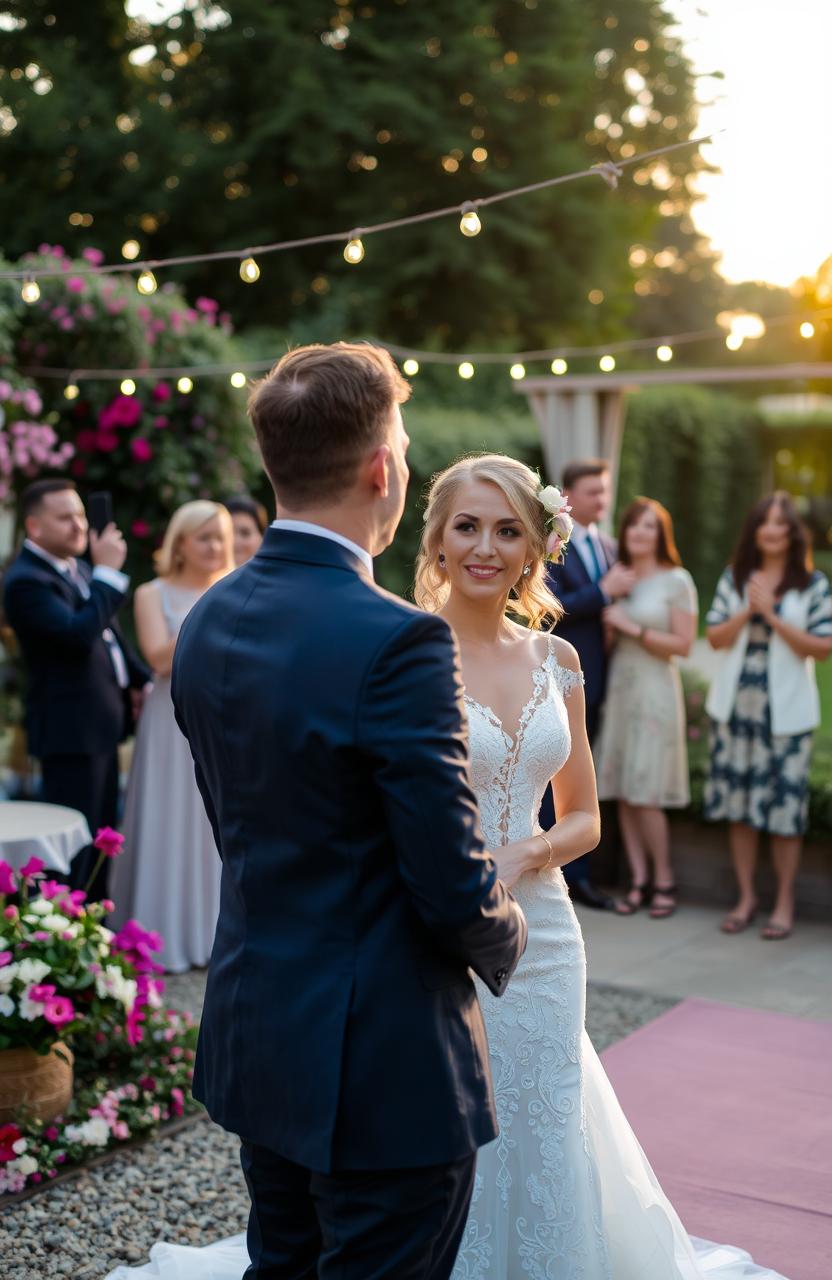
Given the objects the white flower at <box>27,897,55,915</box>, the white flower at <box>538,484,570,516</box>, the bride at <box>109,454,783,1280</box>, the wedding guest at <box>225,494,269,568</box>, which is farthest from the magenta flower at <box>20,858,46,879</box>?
the wedding guest at <box>225,494,269,568</box>

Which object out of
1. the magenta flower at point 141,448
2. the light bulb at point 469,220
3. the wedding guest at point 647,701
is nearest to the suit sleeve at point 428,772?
the light bulb at point 469,220

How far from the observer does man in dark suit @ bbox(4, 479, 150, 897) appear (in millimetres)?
5156

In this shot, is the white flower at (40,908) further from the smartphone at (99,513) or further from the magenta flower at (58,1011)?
the smartphone at (99,513)

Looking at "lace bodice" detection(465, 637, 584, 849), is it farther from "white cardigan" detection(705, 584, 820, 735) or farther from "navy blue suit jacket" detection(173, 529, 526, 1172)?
"white cardigan" detection(705, 584, 820, 735)

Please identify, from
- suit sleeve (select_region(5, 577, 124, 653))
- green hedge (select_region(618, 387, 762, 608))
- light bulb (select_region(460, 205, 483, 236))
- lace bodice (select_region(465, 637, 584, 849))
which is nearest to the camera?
lace bodice (select_region(465, 637, 584, 849))

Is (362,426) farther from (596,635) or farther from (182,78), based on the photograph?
(182,78)

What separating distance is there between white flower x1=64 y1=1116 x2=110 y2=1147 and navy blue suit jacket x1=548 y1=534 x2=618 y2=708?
3283 millimetres

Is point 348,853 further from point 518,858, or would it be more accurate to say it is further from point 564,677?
point 564,677

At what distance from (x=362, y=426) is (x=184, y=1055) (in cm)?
304

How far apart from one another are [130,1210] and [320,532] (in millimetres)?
2444

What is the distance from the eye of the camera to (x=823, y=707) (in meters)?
11.7

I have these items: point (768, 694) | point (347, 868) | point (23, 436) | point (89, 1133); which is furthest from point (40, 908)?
point (768, 694)

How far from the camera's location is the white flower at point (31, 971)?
3684 mm

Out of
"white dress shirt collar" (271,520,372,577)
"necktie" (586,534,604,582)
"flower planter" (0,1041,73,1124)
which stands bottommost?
"flower planter" (0,1041,73,1124)
